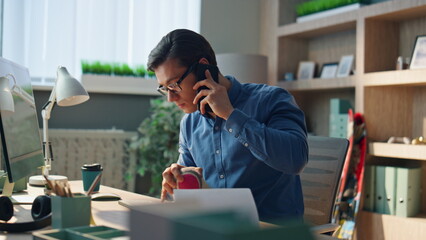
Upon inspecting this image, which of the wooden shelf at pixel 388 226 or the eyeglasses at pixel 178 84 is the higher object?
the eyeglasses at pixel 178 84

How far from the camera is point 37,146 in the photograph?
5.24ft

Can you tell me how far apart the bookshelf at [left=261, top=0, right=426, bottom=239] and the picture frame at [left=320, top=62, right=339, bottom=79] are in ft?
0.31

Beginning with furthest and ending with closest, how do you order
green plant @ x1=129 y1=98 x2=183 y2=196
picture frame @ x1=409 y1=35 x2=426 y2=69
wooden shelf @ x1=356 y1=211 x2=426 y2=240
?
green plant @ x1=129 y1=98 x2=183 y2=196 → picture frame @ x1=409 y1=35 x2=426 y2=69 → wooden shelf @ x1=356 y1=211 x2=426 y2=240

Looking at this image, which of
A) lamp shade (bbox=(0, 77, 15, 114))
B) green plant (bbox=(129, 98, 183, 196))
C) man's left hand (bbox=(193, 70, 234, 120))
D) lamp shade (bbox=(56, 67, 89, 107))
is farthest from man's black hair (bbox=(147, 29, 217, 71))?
green plant (bbox=(129, 98, 183, 196))

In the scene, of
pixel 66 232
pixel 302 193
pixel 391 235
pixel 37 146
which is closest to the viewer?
pixel 66 232

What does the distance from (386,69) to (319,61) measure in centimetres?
67

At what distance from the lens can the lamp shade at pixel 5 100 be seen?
1265mm

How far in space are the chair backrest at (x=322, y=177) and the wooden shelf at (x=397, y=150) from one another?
1.37 metres

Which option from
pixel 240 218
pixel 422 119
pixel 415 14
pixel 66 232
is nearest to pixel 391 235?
pixel 422 119

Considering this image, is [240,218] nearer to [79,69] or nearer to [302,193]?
[302,193]

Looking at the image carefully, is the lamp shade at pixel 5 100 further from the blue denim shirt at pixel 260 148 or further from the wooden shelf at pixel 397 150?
the wooden shelf at pixel 397 150

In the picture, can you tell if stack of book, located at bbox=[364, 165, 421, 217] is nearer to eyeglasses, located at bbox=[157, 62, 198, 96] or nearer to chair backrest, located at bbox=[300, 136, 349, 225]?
chair backrest, located at bbox=[300, 136, 349, 225]

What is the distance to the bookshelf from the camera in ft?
10.0

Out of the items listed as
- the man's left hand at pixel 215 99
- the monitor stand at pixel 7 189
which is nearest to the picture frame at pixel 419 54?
the man's left hand at pixel 215 99
